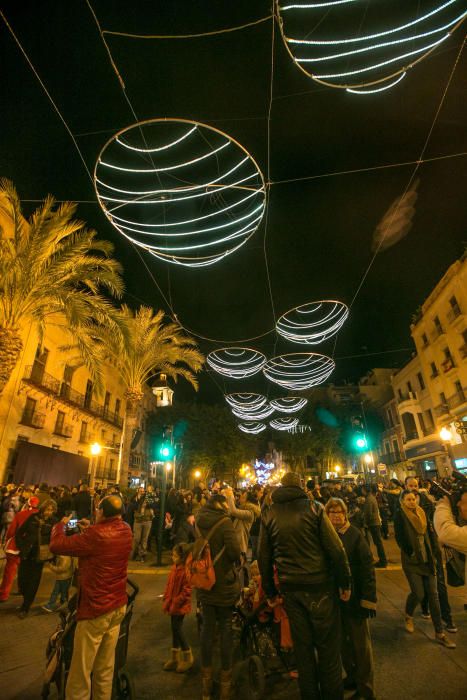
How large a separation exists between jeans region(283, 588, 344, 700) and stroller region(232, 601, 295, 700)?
0.79m

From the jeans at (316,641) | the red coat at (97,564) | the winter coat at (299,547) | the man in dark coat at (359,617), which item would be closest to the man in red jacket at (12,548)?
the red coat at (97,564)

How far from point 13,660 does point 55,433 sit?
1862 centimetres

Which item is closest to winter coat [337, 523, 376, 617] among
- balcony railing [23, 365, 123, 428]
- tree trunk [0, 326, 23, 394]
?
tree trunk [0, 326, 23, 394]

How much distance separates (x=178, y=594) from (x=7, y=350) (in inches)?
295

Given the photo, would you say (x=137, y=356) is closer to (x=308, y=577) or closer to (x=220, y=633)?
(x=220, y=633)

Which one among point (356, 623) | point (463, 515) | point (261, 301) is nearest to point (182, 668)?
point (356, 623)

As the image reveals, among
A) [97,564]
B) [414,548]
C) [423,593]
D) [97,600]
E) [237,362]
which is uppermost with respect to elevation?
[237,362]

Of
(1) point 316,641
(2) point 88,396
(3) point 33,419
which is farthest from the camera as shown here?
(2) point 88,396

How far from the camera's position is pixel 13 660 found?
405 centimetres

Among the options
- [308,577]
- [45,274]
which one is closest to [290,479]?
[308,577]

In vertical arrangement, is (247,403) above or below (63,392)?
below

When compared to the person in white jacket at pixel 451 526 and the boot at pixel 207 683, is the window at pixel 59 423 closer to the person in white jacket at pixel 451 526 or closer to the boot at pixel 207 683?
the boot at pixel 207 683

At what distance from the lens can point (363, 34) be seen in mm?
Answer: 4051

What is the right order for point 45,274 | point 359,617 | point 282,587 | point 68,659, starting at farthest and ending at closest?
point 45,274 → point 359,617 → point 68,659 → point 282,587
